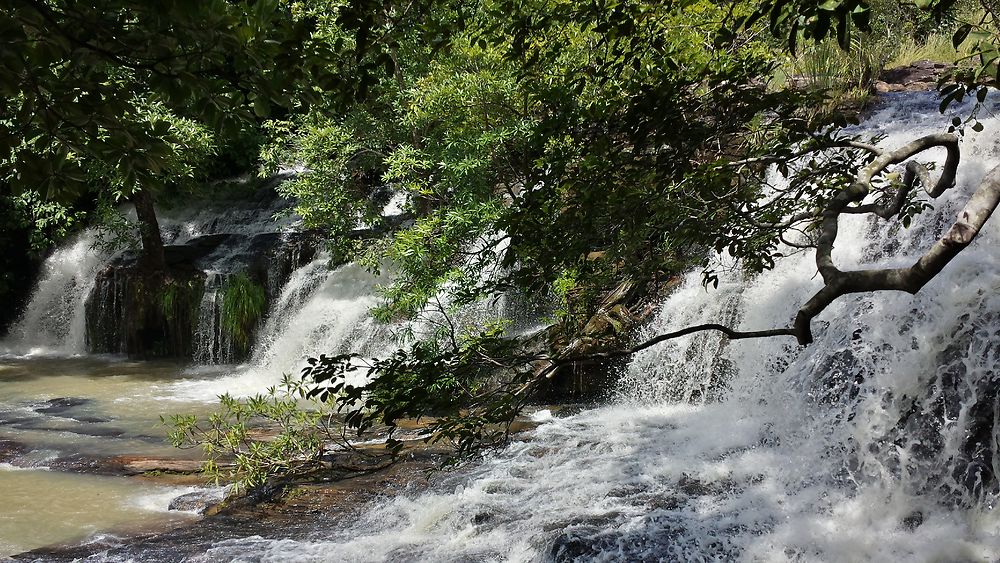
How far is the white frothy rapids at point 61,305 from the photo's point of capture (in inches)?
571

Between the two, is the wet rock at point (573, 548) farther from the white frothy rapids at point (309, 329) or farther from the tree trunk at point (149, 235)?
the tree trunk at point (149, 235)

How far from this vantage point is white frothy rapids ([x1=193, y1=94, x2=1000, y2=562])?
480 cm

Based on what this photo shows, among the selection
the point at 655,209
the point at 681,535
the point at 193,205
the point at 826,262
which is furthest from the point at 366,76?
the point at 193,205

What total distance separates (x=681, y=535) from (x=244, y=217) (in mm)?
11870

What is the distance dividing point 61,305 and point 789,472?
13403mm

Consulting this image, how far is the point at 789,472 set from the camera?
5.70 m

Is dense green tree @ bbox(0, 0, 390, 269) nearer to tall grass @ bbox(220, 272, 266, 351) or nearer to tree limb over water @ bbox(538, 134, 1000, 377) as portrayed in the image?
tree limb over water @ bbox(538, 134, 1000, 377)

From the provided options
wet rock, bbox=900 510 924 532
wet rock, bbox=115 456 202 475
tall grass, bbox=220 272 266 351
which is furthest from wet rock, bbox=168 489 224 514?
tall grass, bbox=220 272 266 351

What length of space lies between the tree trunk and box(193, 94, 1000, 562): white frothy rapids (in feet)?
29.3

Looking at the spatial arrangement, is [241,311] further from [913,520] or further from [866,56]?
[913,520]

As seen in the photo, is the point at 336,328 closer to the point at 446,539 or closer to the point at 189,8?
the point at 446,539

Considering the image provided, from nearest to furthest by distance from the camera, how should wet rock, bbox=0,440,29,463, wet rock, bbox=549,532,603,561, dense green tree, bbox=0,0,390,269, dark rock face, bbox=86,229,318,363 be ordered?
dense green tree, bbox=0,0,390,269 < wet rock, bbox=549,532,603,561 < wet rock, bbox=0,440,29,463 < dark rock face, bbox=86,229,318,363

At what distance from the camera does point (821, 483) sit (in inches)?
214

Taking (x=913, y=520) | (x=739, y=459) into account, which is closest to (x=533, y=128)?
(x=913, y=520)
